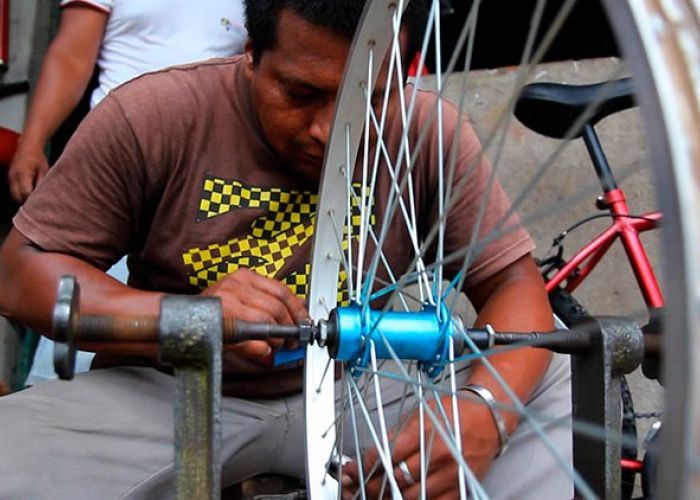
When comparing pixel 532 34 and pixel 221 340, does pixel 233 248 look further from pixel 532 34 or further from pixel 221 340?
pixel 532 34

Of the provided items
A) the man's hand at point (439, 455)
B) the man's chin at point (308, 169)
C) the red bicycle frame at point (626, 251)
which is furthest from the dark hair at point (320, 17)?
the red bicycle frame at point (626, 251)

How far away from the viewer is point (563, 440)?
3.61ft

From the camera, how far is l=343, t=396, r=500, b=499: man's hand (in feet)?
3.19

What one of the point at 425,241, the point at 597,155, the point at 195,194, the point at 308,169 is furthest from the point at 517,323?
the point at 597,155

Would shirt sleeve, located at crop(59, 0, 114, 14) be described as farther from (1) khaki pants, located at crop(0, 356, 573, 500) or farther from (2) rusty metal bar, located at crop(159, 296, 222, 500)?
(2) rusty metal bar, located at crop(159, 296, 222, 500)

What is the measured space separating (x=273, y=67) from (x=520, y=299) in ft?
1.36

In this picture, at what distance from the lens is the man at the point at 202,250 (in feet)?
3.38

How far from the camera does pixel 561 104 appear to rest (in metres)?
1.54

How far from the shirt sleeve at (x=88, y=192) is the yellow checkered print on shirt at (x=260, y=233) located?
10 cm

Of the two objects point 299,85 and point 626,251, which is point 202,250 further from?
point 626,251

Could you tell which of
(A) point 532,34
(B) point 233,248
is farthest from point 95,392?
(A) point 532,34

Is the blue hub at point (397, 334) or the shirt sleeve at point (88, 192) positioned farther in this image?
the shirt sleeve at point (88, 192)

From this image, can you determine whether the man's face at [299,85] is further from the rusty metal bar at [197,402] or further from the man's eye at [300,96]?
the rusty metal bar at [197,402]

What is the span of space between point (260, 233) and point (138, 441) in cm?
29
